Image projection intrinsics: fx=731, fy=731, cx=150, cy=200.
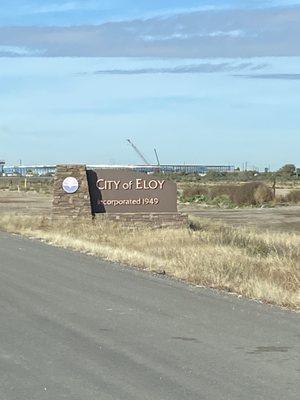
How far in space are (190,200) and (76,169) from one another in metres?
39.5

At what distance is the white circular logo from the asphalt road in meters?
15.0

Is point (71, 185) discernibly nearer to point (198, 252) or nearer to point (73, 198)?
point (73, 198)

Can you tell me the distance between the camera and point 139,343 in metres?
8.48

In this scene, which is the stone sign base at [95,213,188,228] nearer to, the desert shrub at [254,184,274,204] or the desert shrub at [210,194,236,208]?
the desert shrub at [210,194,236,208]

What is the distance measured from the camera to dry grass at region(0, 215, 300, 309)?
13.2 metres

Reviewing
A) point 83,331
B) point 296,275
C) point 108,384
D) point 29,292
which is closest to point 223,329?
point 83,331

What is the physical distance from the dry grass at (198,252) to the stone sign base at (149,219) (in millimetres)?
702

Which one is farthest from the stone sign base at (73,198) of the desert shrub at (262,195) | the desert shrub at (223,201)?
the desert shrub at (262,195)

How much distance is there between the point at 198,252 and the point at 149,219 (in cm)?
1114

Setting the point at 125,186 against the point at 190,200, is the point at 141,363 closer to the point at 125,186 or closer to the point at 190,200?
the point at 125,186

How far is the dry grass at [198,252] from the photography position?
13.2 metres

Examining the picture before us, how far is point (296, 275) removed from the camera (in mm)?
13977

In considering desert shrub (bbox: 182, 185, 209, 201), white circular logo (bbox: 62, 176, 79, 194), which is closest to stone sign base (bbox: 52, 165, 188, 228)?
white circular logo (bbox: 62, 176, 79, 194)

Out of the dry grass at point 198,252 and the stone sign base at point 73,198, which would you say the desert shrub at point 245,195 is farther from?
the stone sign base at point 73,198
